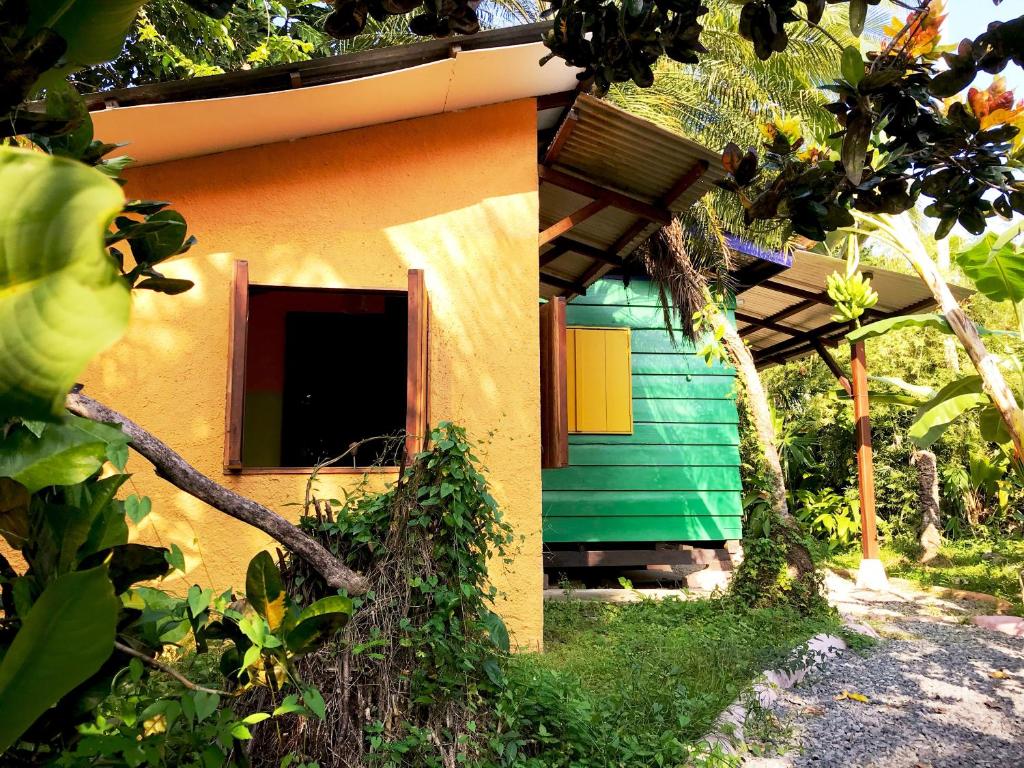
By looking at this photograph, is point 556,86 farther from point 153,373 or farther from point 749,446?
point 749,446

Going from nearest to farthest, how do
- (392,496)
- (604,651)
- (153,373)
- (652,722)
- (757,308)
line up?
(392,496) < (652,722) < (153,373) < (604,651) < (757,308)

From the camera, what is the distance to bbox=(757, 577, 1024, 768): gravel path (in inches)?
177

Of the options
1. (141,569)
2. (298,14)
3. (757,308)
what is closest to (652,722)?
(141,569)

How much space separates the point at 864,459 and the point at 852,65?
974cm

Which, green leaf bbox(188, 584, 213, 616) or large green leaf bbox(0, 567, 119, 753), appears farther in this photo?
green leaf bbox(188, 584, 213, 616)

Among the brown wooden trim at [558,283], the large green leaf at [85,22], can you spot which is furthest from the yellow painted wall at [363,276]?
the large green leaf at [85,22]

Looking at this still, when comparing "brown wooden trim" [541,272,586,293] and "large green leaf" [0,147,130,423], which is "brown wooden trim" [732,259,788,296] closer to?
"brown wooden trim" [541,272,586,293]

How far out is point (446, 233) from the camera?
5656 mm

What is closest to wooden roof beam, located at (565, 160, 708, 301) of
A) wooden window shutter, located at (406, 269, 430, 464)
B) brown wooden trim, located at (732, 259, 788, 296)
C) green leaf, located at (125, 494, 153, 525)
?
brown wooden trim, located at (732, 259, 788, 296)

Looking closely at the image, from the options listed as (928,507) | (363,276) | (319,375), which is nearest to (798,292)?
(319,375)

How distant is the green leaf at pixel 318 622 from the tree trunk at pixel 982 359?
796 centimetres

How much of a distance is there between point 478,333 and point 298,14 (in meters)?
9.82

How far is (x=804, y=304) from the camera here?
11.0 metres

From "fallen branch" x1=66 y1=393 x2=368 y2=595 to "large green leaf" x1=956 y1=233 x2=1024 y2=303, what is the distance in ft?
22.1
